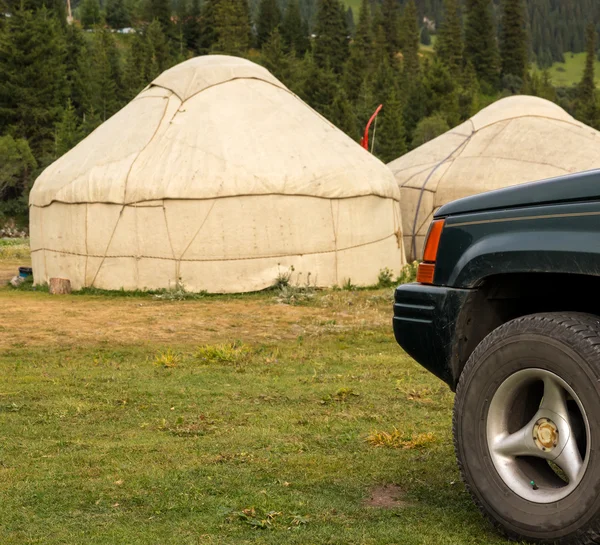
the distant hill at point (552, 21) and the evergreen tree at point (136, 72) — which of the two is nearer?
the evergreen tree at point (136, 72)

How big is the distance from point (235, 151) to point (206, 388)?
796 centimetres

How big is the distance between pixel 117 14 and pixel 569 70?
67.0 m

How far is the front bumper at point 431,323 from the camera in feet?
11.8

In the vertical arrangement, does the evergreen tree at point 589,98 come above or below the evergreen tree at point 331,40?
below

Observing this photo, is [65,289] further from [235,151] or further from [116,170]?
[235,151]

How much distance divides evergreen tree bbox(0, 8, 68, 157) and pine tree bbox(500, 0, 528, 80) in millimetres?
49836

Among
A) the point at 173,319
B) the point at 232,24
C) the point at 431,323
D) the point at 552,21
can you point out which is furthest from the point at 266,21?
the point at 431,323

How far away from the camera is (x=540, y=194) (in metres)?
→ 3.29

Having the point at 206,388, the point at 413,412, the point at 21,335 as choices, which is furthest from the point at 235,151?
the point at 413,412

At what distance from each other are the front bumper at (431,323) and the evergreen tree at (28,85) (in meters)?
47.9

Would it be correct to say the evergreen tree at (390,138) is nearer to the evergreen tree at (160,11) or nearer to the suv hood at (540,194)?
the suv hood at (540,194)

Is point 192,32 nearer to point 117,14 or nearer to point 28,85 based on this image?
point 117,14

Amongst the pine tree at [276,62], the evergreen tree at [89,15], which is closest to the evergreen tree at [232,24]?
the pine tree at [276,62]

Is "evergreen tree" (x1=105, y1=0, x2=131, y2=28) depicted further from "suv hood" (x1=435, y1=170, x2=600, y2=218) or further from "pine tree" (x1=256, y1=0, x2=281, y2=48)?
"suv hood" (x1=435, y1=170, x2=600, y2=218)
